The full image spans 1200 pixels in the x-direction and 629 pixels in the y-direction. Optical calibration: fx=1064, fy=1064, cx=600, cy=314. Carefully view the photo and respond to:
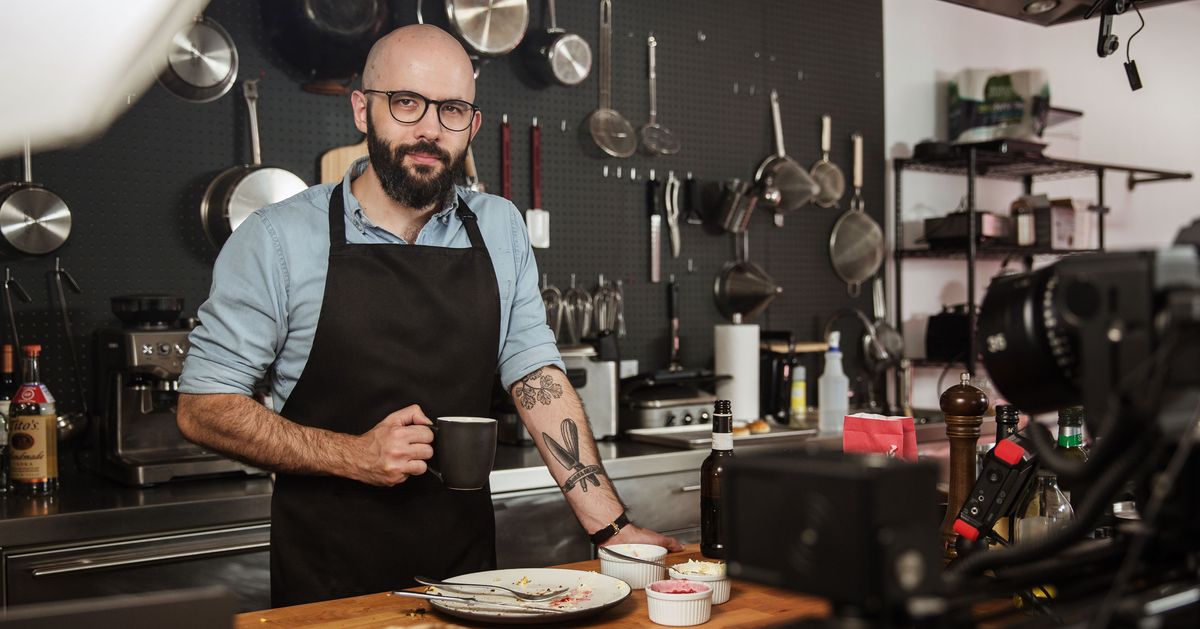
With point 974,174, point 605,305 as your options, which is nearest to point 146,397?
point 605,305

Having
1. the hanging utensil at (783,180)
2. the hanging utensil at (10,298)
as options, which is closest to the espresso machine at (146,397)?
the hanging utensil at (10,298)

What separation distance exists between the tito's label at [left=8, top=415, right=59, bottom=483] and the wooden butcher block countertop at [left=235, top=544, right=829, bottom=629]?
52.8 inches

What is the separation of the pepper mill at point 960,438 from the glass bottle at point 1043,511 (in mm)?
84

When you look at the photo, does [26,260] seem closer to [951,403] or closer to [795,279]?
[951,403]

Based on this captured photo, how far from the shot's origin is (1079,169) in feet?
14.9

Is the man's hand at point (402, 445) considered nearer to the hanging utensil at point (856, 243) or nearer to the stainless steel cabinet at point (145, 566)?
the stainless steel cabinet at point (145, 566)

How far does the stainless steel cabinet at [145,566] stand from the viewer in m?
2.16

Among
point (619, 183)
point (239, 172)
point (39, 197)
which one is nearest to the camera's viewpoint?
point (39, 197)

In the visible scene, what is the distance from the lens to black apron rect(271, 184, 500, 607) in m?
1.92

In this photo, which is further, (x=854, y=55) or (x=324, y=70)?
(x=854, y=55)

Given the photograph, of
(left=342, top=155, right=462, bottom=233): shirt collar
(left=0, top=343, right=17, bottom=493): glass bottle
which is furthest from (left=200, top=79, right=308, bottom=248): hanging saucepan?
(left=342, top=155, right=462, bottom=233): shirt collar

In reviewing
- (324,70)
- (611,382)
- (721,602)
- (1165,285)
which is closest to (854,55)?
(611,382)

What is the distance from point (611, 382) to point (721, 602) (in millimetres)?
1845

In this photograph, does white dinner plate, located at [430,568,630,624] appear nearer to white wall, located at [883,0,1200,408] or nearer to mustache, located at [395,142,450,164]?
mustache, located at [395,142,450,164]
